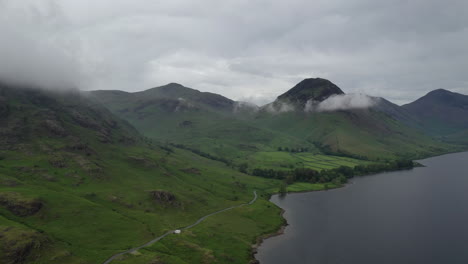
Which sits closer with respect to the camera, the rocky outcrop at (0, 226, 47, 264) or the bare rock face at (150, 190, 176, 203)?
the rocky outcrop at (0, 226, 47, 264)

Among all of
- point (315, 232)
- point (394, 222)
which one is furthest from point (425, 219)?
point (315, 232)

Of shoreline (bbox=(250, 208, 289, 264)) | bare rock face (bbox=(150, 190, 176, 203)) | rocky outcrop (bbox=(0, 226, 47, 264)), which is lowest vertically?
shoreline (bbox=(250, 208, 289, 264))

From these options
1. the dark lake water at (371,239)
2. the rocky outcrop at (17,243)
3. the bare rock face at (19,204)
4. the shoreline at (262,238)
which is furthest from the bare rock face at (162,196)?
the rocky outcrop at (17,243)

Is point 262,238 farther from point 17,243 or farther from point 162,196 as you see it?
point 17,243

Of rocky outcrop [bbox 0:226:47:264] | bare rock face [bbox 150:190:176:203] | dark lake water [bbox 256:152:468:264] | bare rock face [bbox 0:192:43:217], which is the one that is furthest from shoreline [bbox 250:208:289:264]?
bare rock face [bbox 0:192:43:217]

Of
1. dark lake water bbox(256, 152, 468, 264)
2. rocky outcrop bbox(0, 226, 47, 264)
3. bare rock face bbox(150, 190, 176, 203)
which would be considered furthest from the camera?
bare rock face bbox(150, 190, 176, 203)

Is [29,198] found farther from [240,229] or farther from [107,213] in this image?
[240,229]

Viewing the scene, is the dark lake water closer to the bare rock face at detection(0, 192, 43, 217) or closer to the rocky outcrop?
the rocky outcrop
